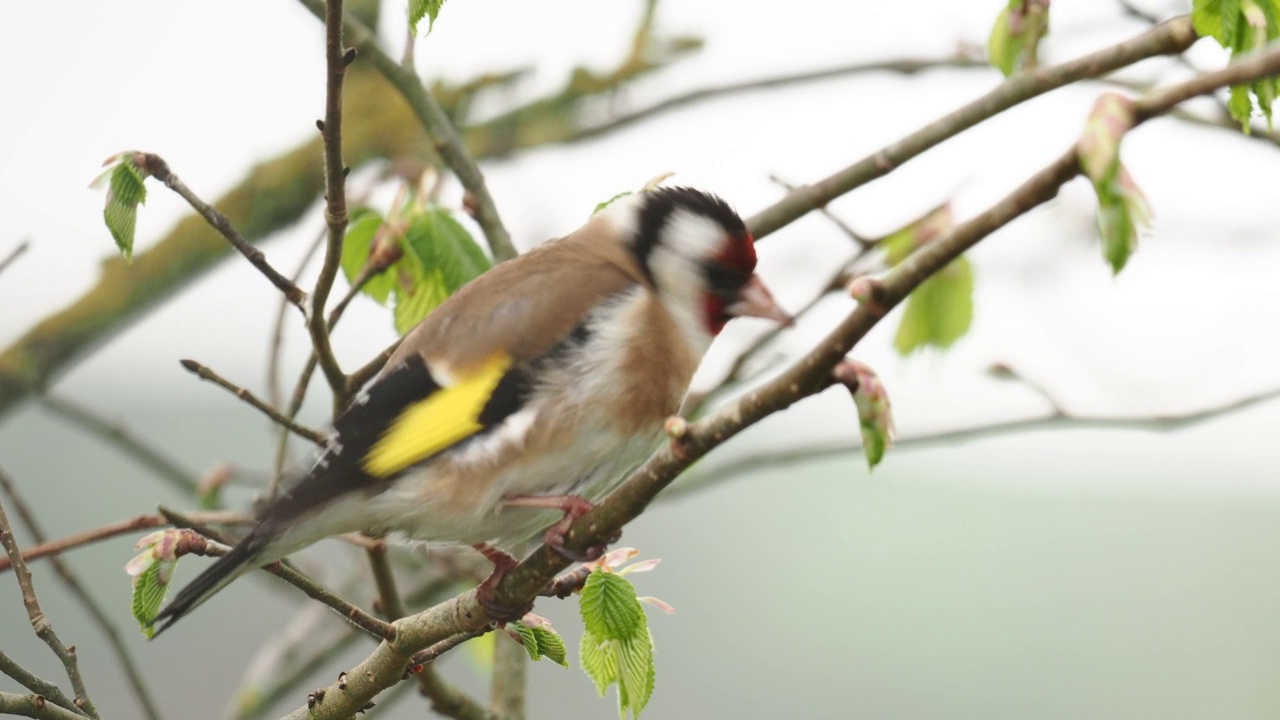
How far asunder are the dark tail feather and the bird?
106 mm

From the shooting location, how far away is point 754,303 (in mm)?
2711

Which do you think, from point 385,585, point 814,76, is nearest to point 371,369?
point 385,585

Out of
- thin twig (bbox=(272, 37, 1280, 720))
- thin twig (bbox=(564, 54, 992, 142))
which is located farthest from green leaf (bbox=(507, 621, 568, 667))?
thin twig (bbox=(564, 54, 992, 142))

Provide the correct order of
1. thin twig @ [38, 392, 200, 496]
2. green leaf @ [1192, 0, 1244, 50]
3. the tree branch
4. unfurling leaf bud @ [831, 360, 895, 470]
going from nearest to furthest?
1. unfurling leaf bud @ [831, 360, 895, 470]
2. green leaf @ [1192, 0, 1244, 50]
3. the tree branch
4. thin twig @ [38, 392, 200, 496]

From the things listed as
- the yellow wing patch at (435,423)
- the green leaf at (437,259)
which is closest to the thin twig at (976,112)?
the green leaf at (437,259)

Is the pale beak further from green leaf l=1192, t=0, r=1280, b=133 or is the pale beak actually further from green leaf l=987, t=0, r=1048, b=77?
green leaf l=1192, t=0, r=1280, b=133

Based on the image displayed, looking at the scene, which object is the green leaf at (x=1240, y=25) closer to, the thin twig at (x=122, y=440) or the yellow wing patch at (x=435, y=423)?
the yellow wing patch at (x=435, y=423)

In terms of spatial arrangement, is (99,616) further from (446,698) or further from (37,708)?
(37,708)

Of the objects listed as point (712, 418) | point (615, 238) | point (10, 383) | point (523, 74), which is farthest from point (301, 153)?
point (712, 418)

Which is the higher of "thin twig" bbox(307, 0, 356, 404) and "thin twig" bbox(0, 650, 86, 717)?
"thin twig" bbox(307, 0, 356, 404)

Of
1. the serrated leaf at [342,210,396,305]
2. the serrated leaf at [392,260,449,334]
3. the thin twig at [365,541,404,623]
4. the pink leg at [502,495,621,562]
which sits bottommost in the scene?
the thin twig at [365,541,404,623]

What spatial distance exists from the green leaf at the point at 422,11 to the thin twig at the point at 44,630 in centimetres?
111

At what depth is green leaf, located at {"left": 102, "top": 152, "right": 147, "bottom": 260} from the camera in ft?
7.04

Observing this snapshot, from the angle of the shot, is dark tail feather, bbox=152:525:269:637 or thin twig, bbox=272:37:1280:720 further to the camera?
dark tail feather, bbox=152:525:269:637
